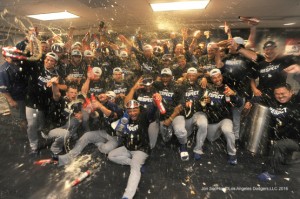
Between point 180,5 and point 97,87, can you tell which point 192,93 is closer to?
point 97,87

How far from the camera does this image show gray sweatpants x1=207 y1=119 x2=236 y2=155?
416cm

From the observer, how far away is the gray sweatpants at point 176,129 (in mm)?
4434

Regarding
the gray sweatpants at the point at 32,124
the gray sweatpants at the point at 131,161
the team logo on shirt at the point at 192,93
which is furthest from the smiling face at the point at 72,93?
the team logo on shirt at the point at 192,93

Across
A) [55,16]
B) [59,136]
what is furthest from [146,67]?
[55,16]

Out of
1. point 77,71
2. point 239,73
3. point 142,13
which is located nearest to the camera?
point 239,73

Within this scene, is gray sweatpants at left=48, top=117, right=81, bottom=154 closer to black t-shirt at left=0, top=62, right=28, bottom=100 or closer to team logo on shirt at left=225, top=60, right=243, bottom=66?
black t-shirt at left=0, top=62, right=28, bottom=100

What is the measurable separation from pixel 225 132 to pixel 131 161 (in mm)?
2048

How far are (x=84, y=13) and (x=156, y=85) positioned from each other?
490 cm

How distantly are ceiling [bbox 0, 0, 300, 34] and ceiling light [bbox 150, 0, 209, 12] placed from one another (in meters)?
0.27

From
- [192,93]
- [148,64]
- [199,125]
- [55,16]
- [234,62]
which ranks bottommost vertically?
[199,125]

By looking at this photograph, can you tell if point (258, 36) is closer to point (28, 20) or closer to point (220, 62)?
point (220, 62)

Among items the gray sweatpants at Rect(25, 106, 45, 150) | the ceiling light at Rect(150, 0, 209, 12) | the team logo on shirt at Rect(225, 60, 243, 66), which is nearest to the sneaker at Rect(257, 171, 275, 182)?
the team logo on shirt at Rect(225, 60, 243, 66)

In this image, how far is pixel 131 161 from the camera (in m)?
3.80

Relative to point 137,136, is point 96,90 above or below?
above
